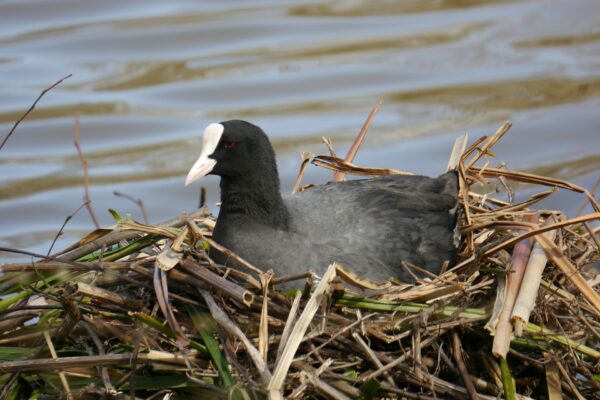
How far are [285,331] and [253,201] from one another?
0.89 meters

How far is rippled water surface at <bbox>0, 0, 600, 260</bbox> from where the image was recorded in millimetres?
7750

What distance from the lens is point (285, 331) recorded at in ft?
11.2

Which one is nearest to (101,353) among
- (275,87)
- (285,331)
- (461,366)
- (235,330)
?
(235,330)

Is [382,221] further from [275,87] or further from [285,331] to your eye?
[275,87]

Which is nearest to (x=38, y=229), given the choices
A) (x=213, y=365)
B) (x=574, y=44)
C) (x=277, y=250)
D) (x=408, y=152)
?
(x=408, y=152)

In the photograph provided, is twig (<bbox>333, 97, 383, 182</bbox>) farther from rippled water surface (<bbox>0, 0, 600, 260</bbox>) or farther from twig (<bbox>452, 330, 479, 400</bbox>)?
rippled water surface (<bbox>0, 0, 600, 260</bbox>)

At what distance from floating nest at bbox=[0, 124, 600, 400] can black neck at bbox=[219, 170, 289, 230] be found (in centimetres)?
35

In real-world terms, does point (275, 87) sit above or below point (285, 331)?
below

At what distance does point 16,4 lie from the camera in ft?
35.0

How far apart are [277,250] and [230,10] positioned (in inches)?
278

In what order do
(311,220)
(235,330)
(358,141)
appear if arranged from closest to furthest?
1. (235,330)
2. (311,220)
3. (358,141)

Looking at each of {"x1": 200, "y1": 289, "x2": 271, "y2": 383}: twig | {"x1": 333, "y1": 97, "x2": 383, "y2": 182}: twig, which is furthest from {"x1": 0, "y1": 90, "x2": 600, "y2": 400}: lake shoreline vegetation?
{"x1": 333, "y1": 97, "x2": 383, "y2": 182}: twig

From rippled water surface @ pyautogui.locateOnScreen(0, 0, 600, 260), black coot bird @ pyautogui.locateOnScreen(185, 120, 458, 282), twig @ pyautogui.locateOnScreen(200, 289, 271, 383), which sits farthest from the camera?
rippled water surface @ pyautogui.locateOnScreen(0, 0, 600, 260)

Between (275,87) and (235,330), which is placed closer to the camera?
(235,330)
